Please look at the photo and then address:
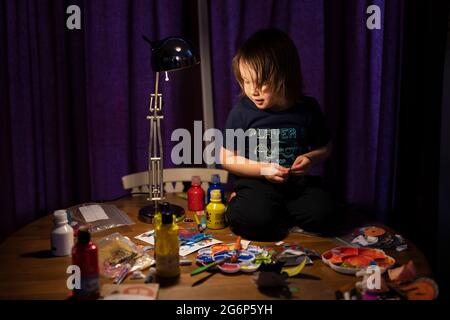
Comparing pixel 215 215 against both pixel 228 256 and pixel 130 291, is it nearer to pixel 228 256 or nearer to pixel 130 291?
pixel 228 256

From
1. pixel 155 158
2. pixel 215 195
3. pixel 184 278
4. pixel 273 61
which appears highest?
pixel 273 61

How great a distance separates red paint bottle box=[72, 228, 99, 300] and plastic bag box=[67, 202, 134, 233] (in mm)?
419

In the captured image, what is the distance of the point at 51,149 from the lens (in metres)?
1.86

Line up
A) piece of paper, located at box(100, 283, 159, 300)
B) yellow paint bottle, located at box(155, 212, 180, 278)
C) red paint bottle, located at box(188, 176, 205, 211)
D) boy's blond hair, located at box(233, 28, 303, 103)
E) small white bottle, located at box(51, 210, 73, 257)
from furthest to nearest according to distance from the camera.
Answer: red paint bottle, located at box(188, 176, 205, 211), boy's blond hair, located at box(233, 28, 303, 103), small white bottle, located at box(51, 210, 73, 257), yellow paint bottle, located at box(155, 212, 180, 278), piece of paper, located at box(100, 283, 159, 300)

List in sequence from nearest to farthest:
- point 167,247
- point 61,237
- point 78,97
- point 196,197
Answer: point 167,247
point 61,237
point 196,197
point 78,97

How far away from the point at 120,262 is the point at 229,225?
399mm

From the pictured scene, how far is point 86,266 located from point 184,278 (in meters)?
0.24

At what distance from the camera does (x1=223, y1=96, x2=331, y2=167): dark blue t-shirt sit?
1.61m

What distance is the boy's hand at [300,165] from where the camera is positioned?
1537 mm

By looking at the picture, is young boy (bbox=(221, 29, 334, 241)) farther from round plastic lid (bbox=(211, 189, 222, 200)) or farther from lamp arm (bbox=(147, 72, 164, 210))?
lamp arm (bbox=(147, 72, 164, 210))

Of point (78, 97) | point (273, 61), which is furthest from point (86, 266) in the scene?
point (78, 97)

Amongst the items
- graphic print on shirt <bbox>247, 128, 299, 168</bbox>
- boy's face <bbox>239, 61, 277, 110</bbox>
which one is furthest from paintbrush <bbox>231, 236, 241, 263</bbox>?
boy's face <bbox>239, 61, 277, 110</bbox>

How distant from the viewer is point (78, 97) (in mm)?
1866
